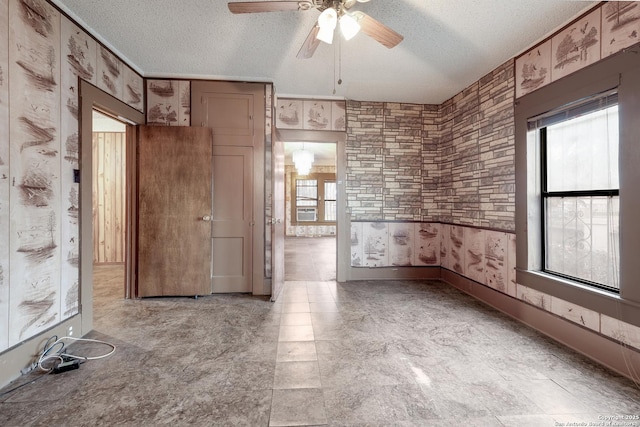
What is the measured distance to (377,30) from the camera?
197cm

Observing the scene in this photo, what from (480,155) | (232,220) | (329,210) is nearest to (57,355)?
(232,220)

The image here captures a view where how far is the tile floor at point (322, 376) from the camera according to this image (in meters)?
1.56

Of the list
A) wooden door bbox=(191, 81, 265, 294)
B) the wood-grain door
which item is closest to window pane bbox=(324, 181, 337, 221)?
wooden door bbox=(191, 81, 265, 294)

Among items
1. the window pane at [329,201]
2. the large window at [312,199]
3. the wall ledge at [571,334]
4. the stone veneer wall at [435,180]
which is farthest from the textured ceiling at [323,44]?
the window pane at [329,201]

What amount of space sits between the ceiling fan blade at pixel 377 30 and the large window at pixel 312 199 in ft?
26.3

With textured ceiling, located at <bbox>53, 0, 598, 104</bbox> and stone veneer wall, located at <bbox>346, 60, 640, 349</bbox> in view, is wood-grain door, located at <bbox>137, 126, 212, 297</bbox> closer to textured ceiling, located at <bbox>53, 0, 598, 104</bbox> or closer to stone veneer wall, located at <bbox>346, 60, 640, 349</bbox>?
textured ceiling, located at <bbox>53, 0, 598, 104</bbox>

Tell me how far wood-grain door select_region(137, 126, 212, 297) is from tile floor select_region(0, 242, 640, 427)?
0.49 metres

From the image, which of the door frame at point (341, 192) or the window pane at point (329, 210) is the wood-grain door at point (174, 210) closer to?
the door frame at point (341, 192)

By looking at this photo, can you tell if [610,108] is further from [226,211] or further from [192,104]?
[192,104]

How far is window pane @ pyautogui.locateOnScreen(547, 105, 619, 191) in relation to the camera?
7.00 ft

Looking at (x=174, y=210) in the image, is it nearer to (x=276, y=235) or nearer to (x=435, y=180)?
(x=276, y=235)

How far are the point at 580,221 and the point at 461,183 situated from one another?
1.55 metres

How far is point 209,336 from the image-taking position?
8.20ft

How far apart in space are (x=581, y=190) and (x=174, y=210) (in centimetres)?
418
